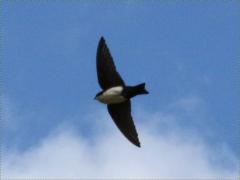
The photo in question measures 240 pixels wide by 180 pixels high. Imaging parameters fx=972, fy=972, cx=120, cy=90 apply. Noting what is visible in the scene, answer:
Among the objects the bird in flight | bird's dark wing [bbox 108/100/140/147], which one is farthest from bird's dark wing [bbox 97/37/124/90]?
bird's dark wing [bbox 108/100/140/147]

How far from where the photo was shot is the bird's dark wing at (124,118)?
60.3ft

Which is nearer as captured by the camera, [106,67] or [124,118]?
[106,67]

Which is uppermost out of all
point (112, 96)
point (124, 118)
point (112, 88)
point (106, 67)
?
point (106, 67)

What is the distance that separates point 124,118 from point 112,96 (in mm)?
581

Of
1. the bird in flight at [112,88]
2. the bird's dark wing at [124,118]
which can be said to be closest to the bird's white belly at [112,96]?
the bird in flight at [112,88]

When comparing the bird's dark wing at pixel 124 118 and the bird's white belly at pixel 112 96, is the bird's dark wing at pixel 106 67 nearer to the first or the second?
the bird's white belly at pixel 112 96

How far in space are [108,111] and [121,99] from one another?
0.57 meters

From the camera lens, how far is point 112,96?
18.3m

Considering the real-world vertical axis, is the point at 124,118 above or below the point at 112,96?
below

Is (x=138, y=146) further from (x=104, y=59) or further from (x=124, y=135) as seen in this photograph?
(x=104, y=59)

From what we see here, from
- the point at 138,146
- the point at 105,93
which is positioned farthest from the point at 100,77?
the point at 138,146

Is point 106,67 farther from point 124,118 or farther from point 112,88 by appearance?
point 124,118

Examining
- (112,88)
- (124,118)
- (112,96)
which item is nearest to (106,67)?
(112,88)

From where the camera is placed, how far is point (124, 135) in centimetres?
1839
